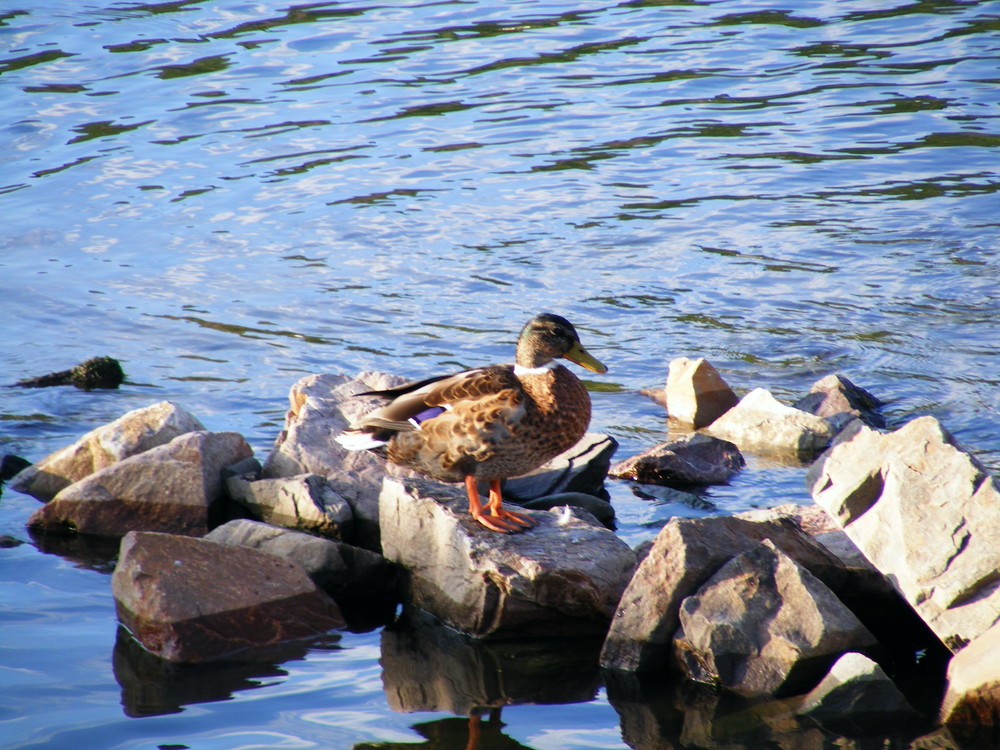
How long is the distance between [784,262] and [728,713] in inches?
250

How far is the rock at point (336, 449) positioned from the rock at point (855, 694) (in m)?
2.31

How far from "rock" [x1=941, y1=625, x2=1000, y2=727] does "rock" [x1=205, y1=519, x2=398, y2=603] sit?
7.65ft

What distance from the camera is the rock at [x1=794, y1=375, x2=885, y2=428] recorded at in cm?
712

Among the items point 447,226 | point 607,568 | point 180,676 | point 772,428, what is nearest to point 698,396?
point 772,428

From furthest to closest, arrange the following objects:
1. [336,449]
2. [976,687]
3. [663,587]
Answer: [336,449], [663,587], [976,687]

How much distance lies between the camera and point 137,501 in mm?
5828

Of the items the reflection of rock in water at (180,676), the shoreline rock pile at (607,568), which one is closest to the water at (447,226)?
the reflection of rock in water at (180,676)

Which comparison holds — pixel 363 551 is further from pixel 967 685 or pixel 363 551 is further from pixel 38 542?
pixel 967 685

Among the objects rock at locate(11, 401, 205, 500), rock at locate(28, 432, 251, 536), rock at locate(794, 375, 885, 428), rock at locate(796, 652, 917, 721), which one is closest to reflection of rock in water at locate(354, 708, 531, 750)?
rock at locate(796, 652, 917, 721)

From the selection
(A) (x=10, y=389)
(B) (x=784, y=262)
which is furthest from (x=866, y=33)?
(A) (x=10, y=389)

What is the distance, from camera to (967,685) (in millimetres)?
4039

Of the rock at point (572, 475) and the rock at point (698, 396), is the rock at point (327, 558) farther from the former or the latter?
the rock at point (698, 396)

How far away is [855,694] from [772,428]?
2887 mm

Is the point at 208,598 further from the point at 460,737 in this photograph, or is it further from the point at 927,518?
the point at 927,518
